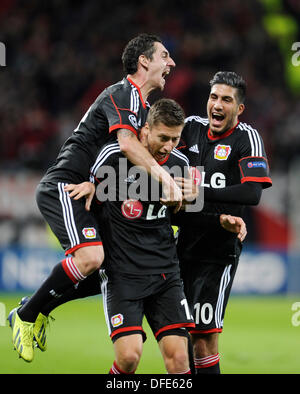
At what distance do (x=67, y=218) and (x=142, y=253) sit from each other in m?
0.59

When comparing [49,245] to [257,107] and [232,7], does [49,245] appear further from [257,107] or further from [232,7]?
[232,7]

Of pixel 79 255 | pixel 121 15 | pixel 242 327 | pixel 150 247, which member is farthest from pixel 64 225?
pixel 121 15

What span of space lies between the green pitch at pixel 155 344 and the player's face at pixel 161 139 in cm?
234

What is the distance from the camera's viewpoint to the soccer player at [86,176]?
447 cm

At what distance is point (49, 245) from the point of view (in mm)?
11289

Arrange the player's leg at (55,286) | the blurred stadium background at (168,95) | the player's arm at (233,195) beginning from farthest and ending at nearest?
1. the blurred stadium background at (168,95)
2. the player's arm at (233,195)
3. the player's leg at (55,286)

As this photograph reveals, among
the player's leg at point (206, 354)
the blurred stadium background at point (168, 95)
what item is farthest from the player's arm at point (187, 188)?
the blurred stadium background at point (168, 95)

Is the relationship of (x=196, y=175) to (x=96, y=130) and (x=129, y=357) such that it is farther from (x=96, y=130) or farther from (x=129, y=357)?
(x=129, y=357)

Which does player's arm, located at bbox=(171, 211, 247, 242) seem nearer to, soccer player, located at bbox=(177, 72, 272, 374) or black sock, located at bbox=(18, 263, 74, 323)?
soccer player, located at bbox=(177, 72, 272, 374)

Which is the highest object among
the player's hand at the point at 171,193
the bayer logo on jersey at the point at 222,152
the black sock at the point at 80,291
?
the bayer logo on jersey at the point at 222,152

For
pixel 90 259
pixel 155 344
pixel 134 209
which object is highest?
pixel 134 209

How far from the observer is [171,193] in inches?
172

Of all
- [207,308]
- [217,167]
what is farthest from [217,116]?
[207,308]

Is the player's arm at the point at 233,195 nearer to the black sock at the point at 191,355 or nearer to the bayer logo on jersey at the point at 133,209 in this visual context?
the bayer logo on jersey at the point at 133,209
